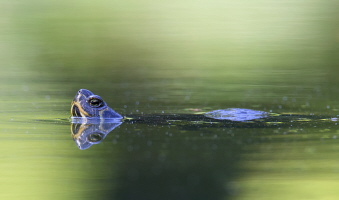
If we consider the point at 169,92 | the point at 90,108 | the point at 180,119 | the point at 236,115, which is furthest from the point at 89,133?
the point at 169,92

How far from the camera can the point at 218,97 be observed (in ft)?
40.4

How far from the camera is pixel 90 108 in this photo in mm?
9500

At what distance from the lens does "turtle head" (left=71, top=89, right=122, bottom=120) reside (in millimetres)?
9422

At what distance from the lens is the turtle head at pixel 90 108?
942 cm

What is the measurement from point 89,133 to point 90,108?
3.87 ft

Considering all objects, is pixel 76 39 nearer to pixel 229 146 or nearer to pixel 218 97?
pixel 218 97

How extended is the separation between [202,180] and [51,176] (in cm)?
126

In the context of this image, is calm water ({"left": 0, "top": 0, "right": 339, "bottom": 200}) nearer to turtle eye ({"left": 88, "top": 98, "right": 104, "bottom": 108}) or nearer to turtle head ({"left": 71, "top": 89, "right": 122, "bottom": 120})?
turtle head ({"left": 71, "top": 89, "right": 122, "bottom": 120})

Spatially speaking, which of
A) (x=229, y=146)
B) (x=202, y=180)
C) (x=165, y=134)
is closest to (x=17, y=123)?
(x=165, y=134)

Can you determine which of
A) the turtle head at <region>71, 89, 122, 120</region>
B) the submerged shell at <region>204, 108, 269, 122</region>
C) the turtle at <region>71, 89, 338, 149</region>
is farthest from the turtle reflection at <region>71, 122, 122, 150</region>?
the submerged shell at <region>204, 108, 269, 122</region>

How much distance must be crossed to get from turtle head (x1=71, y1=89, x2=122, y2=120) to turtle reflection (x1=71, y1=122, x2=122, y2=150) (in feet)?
1.38

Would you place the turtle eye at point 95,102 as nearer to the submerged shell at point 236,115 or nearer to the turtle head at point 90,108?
the turtle head at point 90,108

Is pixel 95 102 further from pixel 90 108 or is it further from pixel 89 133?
pixel 89 133

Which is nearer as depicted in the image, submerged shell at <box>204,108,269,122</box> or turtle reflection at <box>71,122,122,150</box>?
turtle reflection at <box>71,122,122,150</box>
